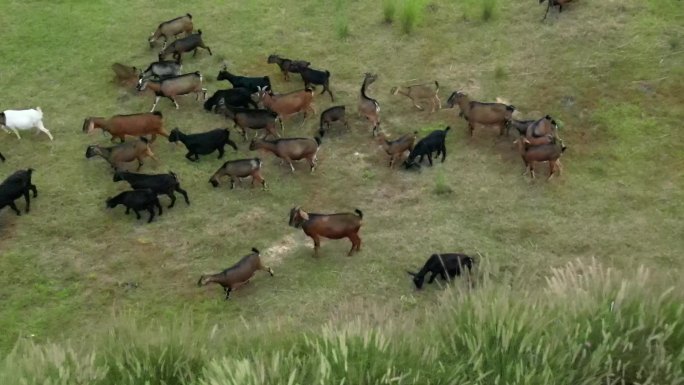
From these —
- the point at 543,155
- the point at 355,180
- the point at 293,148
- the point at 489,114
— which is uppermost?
the point at 489,114

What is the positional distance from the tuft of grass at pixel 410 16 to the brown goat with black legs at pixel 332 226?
548 centimetres

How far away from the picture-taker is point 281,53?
41.0 ft

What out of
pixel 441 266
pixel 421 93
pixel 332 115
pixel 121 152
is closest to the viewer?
pixel 441 266

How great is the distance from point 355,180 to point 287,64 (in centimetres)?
292

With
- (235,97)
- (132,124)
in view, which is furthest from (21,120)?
(235,97)

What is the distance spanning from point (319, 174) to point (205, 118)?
7.57 ft

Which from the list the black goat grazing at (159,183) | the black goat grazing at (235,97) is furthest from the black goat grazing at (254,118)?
the black goat grazing at (159,183)

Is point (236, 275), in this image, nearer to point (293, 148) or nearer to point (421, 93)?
point (293, 148)

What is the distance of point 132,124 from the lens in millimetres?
10328

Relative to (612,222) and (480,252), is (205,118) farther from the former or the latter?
(612,222)

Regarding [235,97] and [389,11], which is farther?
[389,11]

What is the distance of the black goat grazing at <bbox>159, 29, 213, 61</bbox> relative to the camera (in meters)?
12.3

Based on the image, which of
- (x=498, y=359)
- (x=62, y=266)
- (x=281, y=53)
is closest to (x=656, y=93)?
(x=281, y=53)

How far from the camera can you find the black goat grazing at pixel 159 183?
9.12m
